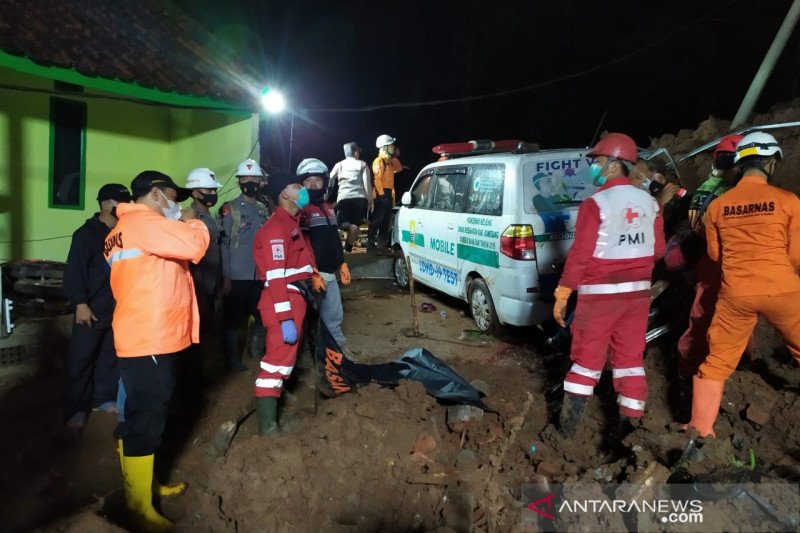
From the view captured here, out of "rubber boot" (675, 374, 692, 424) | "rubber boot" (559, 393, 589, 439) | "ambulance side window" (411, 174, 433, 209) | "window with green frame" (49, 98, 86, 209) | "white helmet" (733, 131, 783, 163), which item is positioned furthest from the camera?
"window with green frame" (49, 98, 86, 209)

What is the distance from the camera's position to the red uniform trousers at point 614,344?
355cm

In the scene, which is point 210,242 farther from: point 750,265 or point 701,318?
point 750,265

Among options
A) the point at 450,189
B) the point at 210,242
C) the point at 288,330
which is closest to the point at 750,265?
the point at 288,330

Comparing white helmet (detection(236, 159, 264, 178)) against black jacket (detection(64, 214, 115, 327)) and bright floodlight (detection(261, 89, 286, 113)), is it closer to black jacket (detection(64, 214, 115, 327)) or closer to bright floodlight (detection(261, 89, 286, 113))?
black jacket (detection(64, 214, 115, 327))

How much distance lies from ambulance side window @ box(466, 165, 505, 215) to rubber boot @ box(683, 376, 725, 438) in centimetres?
267

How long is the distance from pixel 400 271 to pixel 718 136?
4.82 metres

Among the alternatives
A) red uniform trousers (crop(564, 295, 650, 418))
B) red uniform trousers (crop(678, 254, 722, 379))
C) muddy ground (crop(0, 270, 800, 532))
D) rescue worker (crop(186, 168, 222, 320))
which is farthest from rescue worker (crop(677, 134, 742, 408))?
rescue worker (crop(186, 168, 222, 320))

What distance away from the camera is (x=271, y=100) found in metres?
8.83

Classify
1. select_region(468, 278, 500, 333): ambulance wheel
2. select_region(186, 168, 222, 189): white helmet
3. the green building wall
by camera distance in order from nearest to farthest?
select_region(186, 168, 222, 189): white helmet < select_region(468, 278, 500, 333): ambulance wheel < the green building wall

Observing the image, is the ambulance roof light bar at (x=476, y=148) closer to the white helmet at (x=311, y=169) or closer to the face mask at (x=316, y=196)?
the face mask at (x=316, y=196)

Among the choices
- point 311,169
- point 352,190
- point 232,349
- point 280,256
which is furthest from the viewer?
point 352,190

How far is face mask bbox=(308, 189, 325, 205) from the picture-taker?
15.3ft

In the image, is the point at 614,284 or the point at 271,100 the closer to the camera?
the point at 614,284

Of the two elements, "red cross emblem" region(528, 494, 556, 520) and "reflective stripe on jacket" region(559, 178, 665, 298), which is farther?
"reflective stripe on jacket" region(559, 178, 665, 298)
